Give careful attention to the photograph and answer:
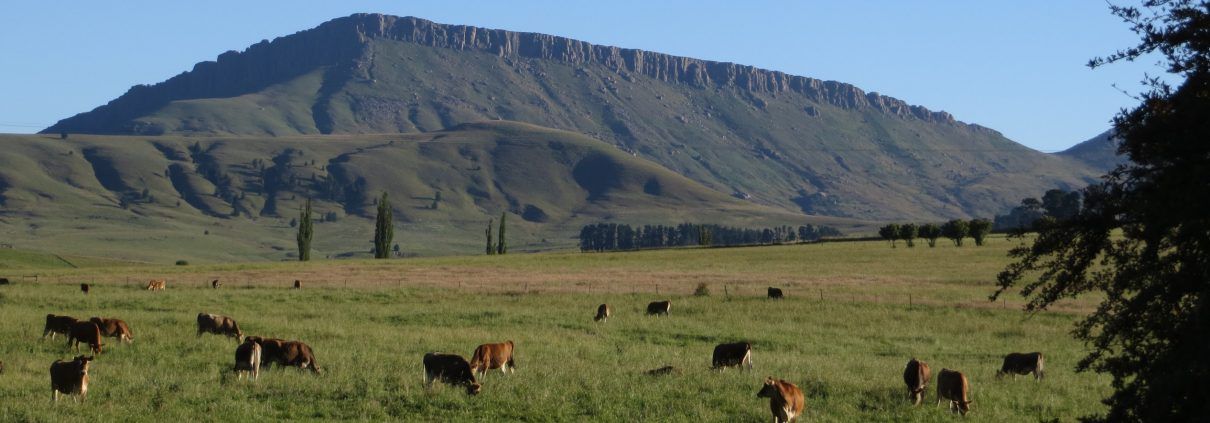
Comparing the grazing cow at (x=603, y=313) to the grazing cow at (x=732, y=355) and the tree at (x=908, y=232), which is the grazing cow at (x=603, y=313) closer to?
the grazing cow at (x=732, y=355)

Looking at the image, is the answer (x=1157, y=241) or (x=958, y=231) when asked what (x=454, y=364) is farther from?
(x=958, y=231)

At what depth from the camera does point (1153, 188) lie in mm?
13742

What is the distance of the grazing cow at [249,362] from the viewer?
76.7 ft

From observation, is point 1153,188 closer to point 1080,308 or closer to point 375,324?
point 375,324

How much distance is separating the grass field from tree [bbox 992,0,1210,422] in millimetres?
5411

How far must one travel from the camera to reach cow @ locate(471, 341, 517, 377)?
78.7 feet

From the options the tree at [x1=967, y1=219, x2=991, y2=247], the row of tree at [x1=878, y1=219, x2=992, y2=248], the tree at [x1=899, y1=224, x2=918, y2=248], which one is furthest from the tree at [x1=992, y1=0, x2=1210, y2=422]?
the tree at [x1=899, y1=224, x2=918, y2=248]

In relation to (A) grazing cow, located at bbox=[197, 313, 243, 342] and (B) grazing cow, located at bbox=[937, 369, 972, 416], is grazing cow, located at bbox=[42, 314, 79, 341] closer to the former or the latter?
(A) grazing cow, located at bbox=[197, 313, 243, 342]

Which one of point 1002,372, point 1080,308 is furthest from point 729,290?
point 1002,372

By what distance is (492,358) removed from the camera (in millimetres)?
24469

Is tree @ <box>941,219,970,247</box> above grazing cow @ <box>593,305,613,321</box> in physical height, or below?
above

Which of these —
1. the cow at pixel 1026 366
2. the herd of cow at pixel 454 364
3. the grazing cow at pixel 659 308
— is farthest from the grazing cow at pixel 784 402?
the grazing cow at pixel 659 308

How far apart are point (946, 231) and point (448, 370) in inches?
3801

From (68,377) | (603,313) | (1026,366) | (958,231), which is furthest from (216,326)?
(958,231)
